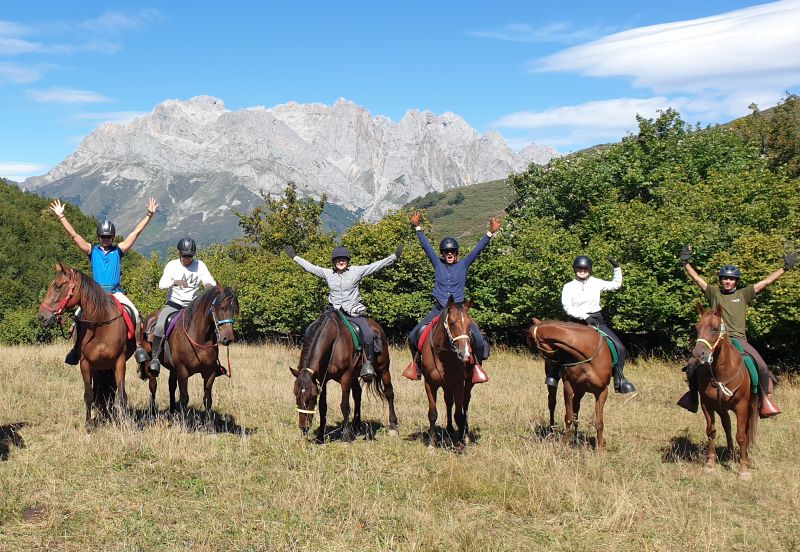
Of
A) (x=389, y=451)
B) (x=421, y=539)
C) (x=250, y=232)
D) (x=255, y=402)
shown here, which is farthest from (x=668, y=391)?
(x=250, y=232)

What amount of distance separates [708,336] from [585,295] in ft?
7.58

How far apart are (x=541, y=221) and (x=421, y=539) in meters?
20.9

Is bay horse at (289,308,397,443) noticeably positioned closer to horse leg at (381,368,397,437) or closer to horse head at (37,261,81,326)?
horse leg at (381,368,397,437)

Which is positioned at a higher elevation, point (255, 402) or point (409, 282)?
point (409, 282)

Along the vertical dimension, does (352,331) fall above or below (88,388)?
above

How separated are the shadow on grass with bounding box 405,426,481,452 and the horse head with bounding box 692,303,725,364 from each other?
376 cm

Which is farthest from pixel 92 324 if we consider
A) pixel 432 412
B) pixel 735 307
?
pixel 735 307

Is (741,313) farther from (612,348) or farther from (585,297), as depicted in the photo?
(585,297)

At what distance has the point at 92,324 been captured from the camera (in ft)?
32.0

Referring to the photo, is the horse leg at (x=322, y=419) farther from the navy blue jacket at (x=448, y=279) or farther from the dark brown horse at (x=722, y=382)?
the dark brown horse at (x=722, y=382)

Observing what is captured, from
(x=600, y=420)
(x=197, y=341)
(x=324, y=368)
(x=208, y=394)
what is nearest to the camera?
(x=324, y=368)

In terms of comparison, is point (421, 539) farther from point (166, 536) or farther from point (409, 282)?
point (409, 282)

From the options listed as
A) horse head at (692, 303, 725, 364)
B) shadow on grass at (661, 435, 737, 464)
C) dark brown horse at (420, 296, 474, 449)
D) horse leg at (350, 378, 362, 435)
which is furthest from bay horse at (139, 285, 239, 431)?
shadow on grass at (661, 435, 737, 464)

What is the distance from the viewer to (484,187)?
608 ft
